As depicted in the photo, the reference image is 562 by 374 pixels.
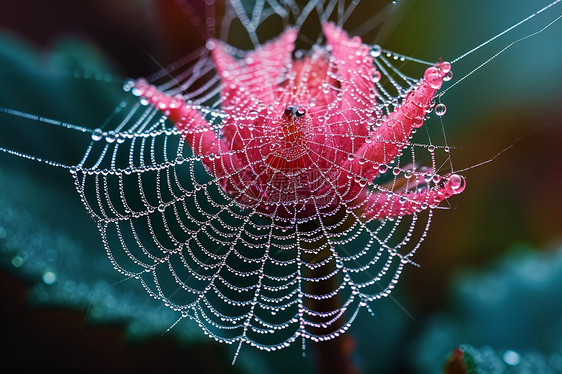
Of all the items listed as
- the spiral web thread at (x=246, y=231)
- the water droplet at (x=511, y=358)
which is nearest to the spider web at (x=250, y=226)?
the spiral web thread at (x=246, y=231)

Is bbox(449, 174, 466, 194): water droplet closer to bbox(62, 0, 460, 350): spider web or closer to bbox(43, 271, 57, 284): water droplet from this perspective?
bbox(62, 0, 460, 350): spider web

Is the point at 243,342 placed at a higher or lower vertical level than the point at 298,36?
lower

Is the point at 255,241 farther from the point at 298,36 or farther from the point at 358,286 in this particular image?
the point at 298,36

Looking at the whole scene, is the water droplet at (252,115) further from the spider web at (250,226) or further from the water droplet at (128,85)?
the water droplet at (128,85)

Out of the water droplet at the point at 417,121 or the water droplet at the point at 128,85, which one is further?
the water droplet at the point at 128,85

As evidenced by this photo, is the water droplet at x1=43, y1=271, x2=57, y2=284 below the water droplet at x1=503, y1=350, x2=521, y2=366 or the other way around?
the other way around

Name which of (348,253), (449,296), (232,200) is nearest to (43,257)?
(232,200)

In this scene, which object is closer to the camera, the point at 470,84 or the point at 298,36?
the point at 470,84

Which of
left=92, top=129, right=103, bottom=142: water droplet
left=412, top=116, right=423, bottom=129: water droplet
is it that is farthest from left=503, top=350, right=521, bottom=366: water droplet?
left=92, top=129, right=103, bottom=142: water droplet
